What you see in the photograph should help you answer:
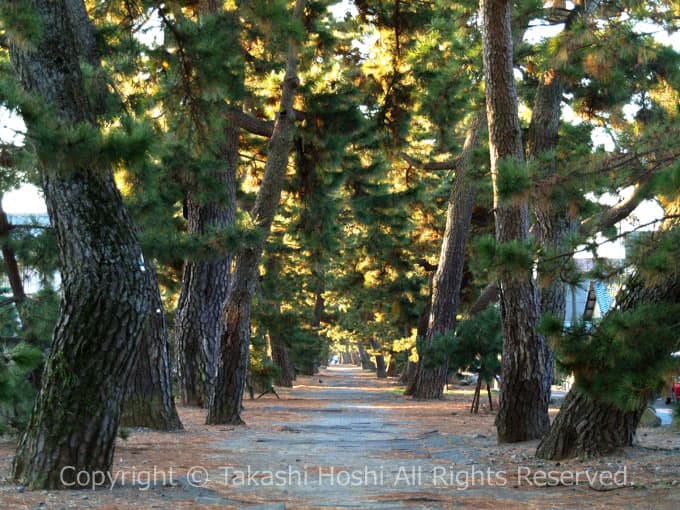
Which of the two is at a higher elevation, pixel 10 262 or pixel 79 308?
pixel 10 262

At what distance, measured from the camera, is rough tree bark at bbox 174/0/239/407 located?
52.6 ft

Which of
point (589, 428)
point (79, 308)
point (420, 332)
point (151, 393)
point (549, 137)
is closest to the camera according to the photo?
point (79, 308)

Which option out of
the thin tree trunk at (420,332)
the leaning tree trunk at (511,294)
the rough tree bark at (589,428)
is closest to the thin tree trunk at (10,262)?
the leaning tree trunk at (511,294)

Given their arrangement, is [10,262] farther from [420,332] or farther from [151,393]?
[420,332]

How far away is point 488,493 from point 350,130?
9175mm

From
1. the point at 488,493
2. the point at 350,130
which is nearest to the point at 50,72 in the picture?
the point at 488,493

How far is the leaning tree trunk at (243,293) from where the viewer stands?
14898mm

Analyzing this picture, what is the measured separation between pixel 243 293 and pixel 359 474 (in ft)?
21.9

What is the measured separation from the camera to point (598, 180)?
7125 millimetres

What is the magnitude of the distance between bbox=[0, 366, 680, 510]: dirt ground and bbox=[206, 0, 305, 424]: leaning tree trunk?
78 cm

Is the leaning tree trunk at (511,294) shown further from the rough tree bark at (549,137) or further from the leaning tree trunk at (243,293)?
the leaning tree trunk at (243,293)

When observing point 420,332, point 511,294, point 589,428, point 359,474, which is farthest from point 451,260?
point 359,474

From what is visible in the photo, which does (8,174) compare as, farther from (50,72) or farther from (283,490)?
(283,490)

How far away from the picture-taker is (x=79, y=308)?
698 centimetres
